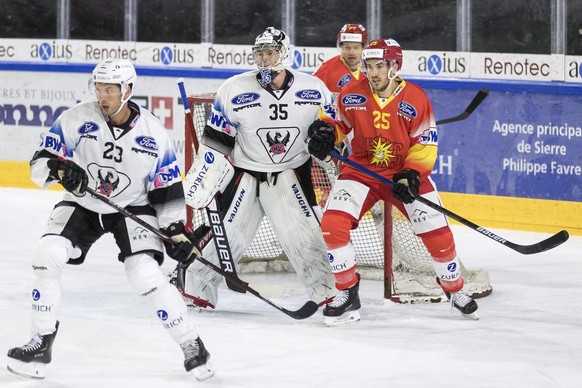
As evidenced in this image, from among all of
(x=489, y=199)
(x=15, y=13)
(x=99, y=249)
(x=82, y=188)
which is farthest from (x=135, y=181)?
(x=15, y=13)

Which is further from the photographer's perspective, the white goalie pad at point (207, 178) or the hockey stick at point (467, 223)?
the white goalie pad at point (207, 178)

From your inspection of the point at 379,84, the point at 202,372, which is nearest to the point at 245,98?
the point at 379,84

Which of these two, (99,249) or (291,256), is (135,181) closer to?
(291,256)

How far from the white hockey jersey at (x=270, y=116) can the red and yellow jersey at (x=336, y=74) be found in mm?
1052

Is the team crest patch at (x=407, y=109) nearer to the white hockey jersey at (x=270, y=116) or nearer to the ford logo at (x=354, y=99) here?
the ford logo at (x=354, y=99)

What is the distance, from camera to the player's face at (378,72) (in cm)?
566

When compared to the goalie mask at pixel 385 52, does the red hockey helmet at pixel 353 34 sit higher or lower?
higher

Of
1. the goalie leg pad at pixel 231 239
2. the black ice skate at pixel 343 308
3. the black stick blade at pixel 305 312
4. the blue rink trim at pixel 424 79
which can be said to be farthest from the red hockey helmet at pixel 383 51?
the blue rink trim at pixel 424 79

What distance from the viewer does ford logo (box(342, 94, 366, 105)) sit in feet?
18.7

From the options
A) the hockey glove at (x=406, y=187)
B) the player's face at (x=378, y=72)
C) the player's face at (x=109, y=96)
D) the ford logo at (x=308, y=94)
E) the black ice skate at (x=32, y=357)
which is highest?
the player's face at (x=378, y=72)

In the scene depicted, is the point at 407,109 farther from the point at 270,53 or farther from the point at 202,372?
the point at 202,372

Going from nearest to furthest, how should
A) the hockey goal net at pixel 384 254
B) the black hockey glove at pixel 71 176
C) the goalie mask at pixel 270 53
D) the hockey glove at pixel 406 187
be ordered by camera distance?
the black hockey glove at pixel 71 176, the hockey glove at pixel 406 187, the goalie mask at pixel 270 53, the hockey goal net at pixel 384 254

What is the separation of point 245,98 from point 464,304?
127cm

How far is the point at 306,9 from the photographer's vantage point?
8.69m
